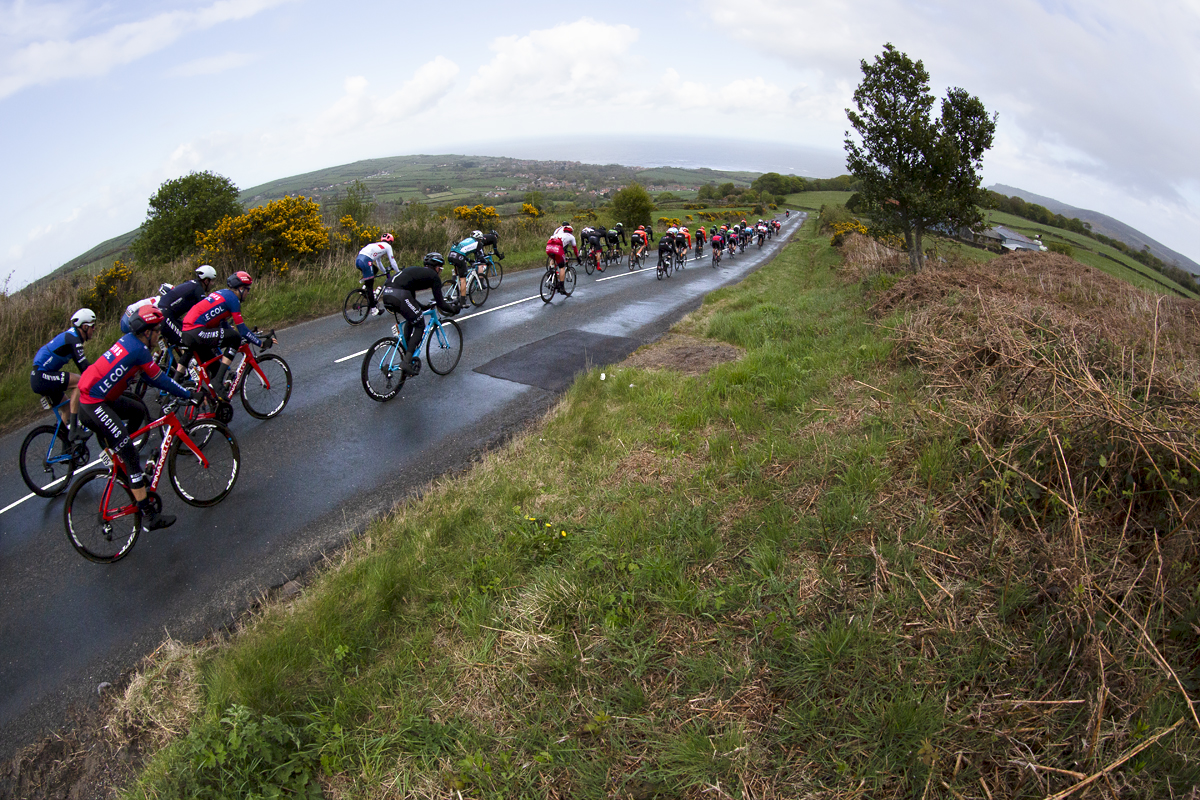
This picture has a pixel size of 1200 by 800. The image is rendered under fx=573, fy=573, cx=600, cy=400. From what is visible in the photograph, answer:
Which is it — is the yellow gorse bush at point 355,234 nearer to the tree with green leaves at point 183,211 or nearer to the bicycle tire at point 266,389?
the bicycle tire at point 266,389

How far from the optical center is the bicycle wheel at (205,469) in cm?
596

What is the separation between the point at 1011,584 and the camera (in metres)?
3.04

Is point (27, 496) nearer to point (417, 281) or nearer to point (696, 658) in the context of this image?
point (417, 281)

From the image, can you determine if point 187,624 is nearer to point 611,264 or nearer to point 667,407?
point 667,407

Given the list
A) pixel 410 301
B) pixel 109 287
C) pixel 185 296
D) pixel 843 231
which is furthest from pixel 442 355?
pixel 843 231

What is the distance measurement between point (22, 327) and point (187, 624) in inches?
438

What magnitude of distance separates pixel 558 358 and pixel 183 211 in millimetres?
45934

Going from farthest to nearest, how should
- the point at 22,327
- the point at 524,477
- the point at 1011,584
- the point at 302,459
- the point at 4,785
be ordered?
the point at 22,327
the point at 302,459
the point at 524,477
the point at 4,785
the point at 1011,584

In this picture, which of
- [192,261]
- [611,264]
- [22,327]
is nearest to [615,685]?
[22,327]

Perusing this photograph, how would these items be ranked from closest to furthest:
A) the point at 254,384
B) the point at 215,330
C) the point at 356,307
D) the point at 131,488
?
the point at 131,488, the point at 215,330, the point at 254,384, the point at 356,307

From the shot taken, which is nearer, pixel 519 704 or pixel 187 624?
pixel 519 704

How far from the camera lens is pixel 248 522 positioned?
5.75 m

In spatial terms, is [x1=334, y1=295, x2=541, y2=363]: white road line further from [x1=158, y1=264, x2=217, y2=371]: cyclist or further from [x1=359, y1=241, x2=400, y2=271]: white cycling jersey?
[x1=158, y1=264, x2=217, y2=371]: cyclist

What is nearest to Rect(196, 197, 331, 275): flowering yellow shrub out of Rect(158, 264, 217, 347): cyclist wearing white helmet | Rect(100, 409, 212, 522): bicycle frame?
Rect(158, 264, 217, 347): cyclist wearing white helmet
